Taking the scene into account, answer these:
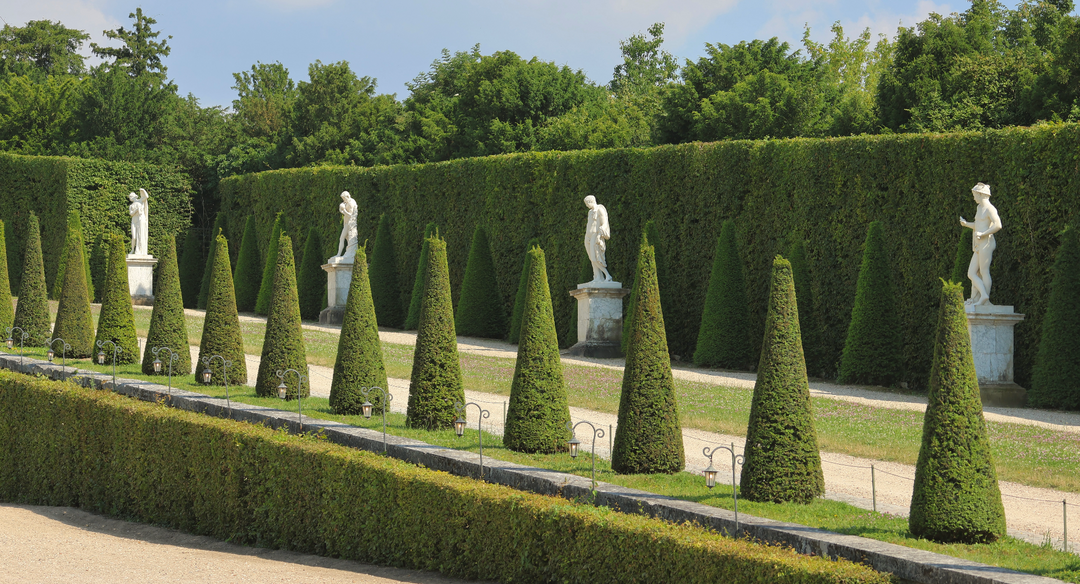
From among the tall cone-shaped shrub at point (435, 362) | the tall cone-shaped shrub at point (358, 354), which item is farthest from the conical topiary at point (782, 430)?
the tall cone-shaped shrub at point (358, 354)

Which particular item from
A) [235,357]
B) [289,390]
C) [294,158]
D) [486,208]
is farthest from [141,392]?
[294,158]

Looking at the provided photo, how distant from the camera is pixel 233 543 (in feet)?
40.3

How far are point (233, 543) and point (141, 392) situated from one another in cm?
409

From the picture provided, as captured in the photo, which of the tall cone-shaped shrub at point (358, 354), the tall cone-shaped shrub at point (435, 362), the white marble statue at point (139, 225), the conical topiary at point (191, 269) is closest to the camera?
the tall cone-shaped shrub at point (435, 362)

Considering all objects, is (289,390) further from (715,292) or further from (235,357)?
(715,292)

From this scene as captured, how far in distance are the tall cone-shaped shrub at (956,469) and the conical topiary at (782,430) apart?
120 centimetres

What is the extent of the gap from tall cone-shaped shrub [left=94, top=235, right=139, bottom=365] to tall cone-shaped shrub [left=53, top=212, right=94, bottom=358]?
111cm

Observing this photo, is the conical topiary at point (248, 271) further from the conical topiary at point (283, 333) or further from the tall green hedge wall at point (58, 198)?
the conical topiary at point (283, 333)

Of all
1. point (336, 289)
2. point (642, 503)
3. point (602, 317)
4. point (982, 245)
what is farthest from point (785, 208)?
point (642, 503)

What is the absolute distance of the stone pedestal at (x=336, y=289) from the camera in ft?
97.3

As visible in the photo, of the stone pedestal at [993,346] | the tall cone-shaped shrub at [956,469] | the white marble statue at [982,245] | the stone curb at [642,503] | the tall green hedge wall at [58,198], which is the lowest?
the stone curb at [642,503]

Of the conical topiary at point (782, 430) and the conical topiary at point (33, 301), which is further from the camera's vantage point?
the conical topiary at point (33, 301)

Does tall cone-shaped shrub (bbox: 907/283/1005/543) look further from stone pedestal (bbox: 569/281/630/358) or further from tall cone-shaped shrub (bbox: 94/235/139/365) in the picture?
stone pedestal (bbox: 569/281/630/358)

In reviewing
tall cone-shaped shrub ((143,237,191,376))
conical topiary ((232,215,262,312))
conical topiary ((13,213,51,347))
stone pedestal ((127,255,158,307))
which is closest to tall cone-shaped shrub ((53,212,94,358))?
conical topiary ((13,213,51,347))
